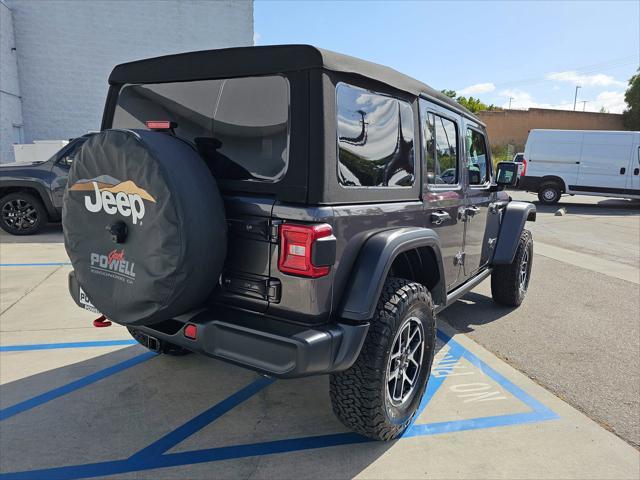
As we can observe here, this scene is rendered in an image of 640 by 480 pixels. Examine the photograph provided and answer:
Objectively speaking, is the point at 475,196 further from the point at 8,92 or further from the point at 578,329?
the point at 8,92

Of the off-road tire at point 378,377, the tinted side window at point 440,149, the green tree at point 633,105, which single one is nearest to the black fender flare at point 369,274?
the off-road tire at point 378,377

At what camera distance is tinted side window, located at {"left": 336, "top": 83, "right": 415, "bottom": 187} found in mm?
2143

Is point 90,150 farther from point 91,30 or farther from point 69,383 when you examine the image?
point 91,30

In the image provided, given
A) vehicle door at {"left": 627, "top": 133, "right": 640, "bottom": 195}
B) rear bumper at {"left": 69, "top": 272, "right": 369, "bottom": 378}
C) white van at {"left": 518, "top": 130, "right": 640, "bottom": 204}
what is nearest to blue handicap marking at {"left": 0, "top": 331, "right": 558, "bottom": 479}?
rear bumper at {"left": 69, "top": 272, "right": 369, "bottom": 378}

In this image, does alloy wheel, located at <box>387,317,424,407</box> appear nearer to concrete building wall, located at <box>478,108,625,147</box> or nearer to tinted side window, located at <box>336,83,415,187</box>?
tinted side window, located at <box>336,83,415,187</box>

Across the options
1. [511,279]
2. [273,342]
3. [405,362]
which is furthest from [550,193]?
[273,342]

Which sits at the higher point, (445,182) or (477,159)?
(477,159)

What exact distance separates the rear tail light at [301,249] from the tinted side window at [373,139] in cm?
33

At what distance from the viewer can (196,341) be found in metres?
2.12

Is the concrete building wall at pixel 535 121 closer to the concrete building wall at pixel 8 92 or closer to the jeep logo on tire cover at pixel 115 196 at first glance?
the concrete building wall at pixel 8 92

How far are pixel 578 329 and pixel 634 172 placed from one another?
42.7ft

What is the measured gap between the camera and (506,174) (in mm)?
4367

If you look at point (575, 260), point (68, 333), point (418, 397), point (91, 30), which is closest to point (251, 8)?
point (91, 30)

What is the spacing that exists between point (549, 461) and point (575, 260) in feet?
19.2
